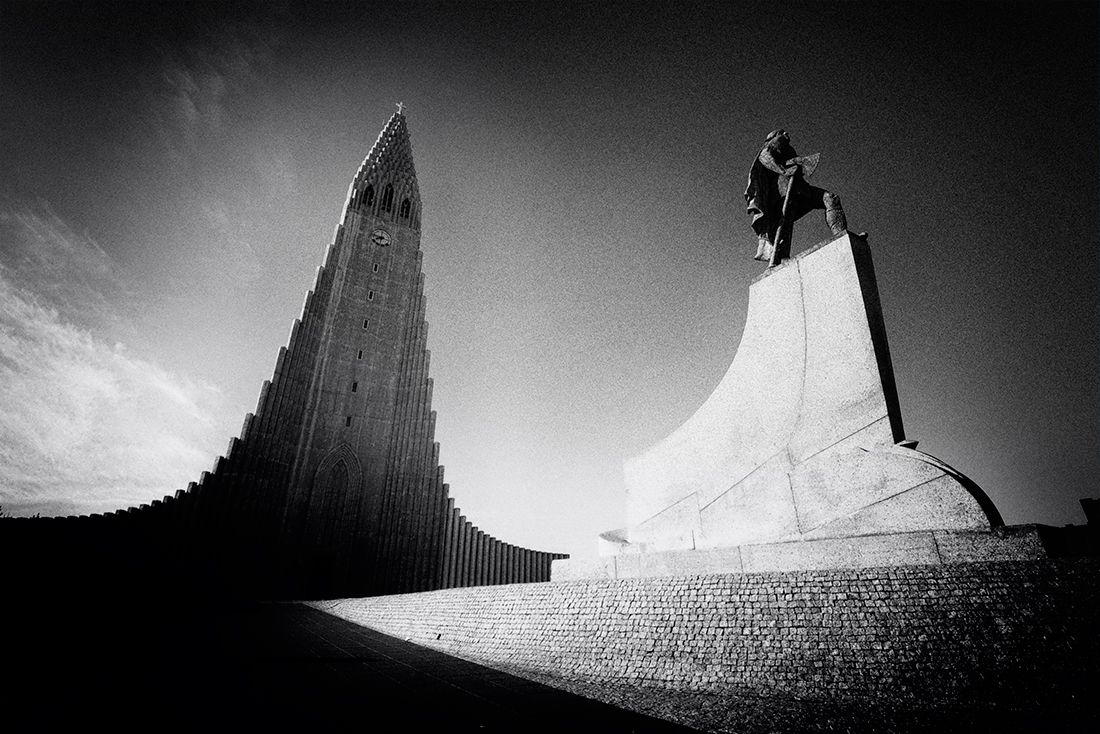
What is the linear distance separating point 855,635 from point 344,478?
67.5 ft

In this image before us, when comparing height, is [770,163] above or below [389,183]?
below

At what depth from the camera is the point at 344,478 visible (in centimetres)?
2011

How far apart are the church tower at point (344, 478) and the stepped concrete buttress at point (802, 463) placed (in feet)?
50.7

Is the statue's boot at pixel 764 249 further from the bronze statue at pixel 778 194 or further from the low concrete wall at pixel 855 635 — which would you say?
the low concrete wall at pixel 855 635

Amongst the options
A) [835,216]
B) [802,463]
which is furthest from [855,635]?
[835,216]

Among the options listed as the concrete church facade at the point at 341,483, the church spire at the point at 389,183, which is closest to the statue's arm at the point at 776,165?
the concrete church facade at the point at 341,483

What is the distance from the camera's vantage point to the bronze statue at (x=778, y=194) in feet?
21.6

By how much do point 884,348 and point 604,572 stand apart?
403 centimetres

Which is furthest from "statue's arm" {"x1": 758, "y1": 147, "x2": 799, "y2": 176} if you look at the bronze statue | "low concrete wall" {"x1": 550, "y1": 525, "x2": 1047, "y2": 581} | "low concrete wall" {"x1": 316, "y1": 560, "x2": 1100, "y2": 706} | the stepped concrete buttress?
"low concrete wall" {"x1": 316, "y1": 560, "x2": 1100, "y2": 706}

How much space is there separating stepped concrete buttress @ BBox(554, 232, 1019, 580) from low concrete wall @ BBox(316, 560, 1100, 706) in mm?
633

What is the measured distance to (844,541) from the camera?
3.85 meters

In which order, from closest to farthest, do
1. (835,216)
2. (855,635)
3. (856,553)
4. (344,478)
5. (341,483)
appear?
(855,635), (856,553), (835,216), (341,483), (344,478)

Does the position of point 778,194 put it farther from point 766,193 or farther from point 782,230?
point 782,230

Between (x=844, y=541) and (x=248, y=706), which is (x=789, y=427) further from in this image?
(x=248, y=706)
